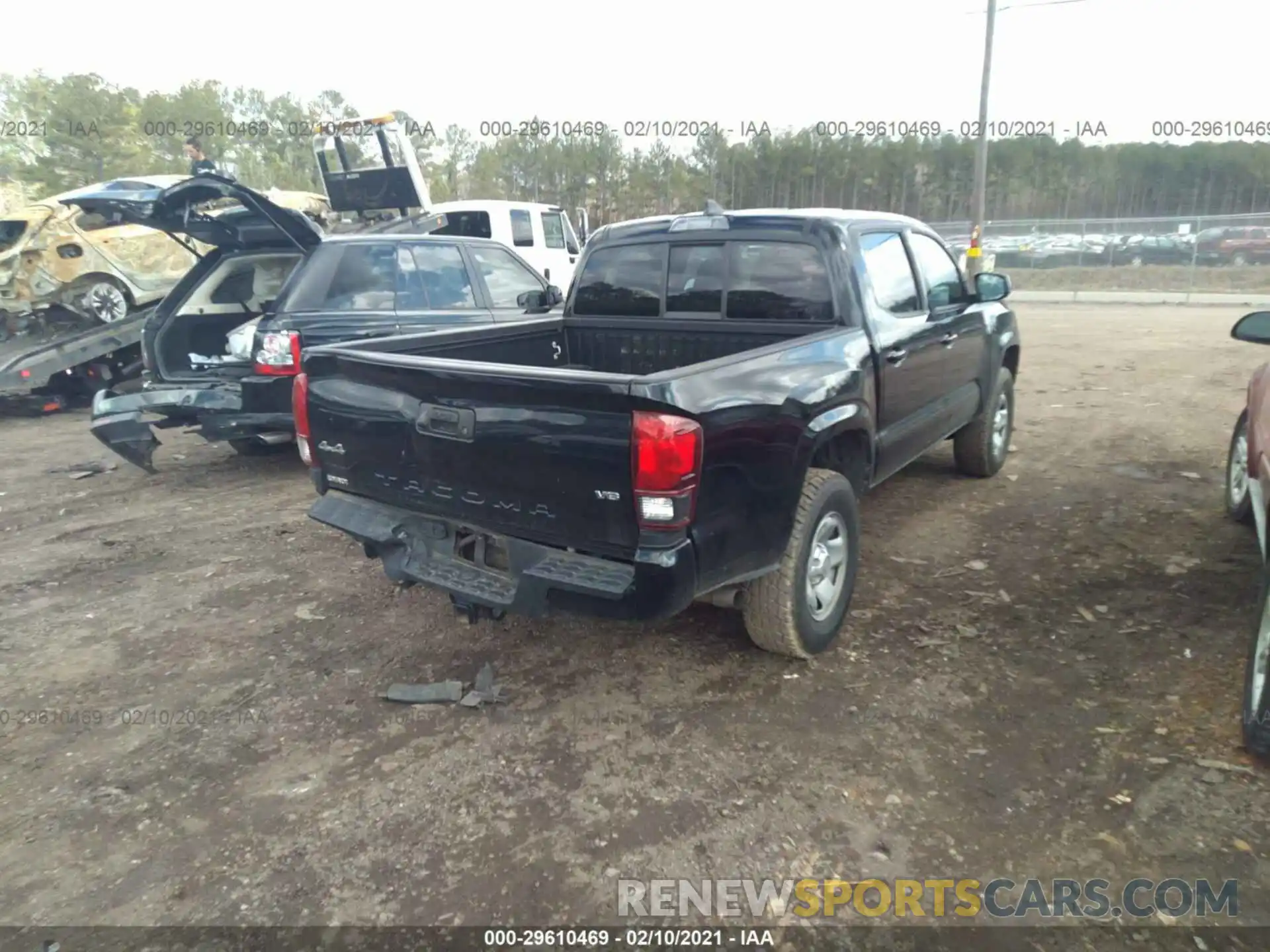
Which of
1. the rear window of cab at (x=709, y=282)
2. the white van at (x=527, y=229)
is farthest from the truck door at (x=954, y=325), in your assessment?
the white van at (x=527, y=229)

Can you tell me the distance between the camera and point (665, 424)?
265 cm

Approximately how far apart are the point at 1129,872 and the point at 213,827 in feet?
9.03

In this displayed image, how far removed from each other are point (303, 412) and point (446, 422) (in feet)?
3.14

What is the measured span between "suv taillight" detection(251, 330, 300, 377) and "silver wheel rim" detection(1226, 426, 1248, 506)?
19.5 feet

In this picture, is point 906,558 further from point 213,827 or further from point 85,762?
point 85,762

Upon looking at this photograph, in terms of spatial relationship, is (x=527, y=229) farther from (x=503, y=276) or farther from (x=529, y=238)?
(x=503, y=276)

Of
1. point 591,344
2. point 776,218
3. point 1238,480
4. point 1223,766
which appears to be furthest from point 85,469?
point 1238,480

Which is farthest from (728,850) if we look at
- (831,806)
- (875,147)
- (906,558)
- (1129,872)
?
(875,147)

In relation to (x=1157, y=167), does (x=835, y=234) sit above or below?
below

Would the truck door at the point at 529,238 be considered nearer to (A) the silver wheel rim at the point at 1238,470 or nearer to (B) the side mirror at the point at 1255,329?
(A) the silver wheel rim at the point at 1238,470

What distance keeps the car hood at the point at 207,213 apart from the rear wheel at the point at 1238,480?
620cm

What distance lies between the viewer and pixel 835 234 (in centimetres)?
405

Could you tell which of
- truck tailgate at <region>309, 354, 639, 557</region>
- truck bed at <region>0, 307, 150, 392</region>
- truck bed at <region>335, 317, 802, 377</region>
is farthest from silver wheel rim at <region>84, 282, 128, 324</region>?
truck tailgate at <region>309, 354, 639, 557</region>

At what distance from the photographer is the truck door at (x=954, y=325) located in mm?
4836
